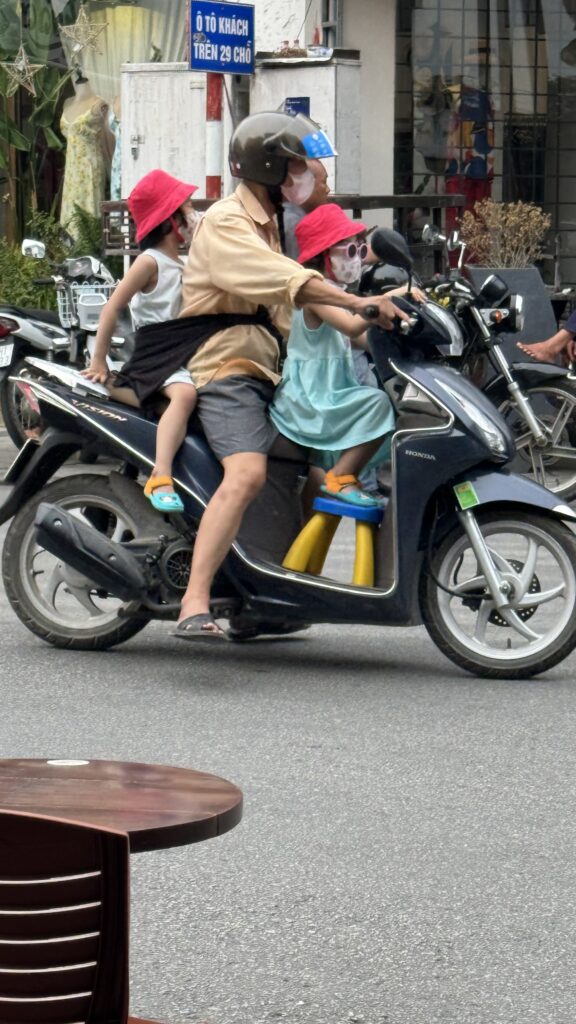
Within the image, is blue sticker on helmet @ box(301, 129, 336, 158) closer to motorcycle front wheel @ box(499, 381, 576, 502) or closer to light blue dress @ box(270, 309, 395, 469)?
light blue dress @ box(270, 309, 395, 469)

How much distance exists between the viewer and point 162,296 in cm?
668

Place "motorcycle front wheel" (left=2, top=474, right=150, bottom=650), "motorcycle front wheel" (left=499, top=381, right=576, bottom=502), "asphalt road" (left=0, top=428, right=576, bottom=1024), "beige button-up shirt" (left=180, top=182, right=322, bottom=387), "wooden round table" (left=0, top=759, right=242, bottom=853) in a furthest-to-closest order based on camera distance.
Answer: "motorcycle front wheel" (left=499, top=381, right=576, bottom=502), "motorcycle front wheel" (left=2, top=474, right=150, bottom=650), "beige button-up shirt" (left=180, top=182, right=322, bottom=387), "asphalt road" (left=0, top=428, right=576, bottom=1024), "wooden round table" (left=0, top=759, right=242, bottom=853)

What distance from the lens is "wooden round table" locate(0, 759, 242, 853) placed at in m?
2.54

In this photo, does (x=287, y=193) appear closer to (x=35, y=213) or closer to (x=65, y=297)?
(x=65, y=297)

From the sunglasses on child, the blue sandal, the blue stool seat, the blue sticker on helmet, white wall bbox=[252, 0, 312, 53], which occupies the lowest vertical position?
the blue stool seat

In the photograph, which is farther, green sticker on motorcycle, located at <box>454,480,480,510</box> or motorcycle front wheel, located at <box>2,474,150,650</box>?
motorcycle front wheel, located at <box>2,474,150,650</box>

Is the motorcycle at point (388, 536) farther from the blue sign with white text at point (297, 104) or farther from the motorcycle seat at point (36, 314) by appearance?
the blue sign with white text at point (297, 104)

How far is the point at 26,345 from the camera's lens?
1171cm

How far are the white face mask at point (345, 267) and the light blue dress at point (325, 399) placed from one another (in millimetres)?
183

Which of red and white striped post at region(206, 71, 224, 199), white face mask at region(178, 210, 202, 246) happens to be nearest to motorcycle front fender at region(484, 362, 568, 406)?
white face mask at region(178, 210, 202, 246)

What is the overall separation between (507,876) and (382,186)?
11864 millimetres

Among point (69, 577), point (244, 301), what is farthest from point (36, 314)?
point (244, 301)

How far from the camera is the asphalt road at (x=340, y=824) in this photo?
372 centimetres

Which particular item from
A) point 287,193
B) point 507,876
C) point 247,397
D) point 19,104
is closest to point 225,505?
point 247,397
